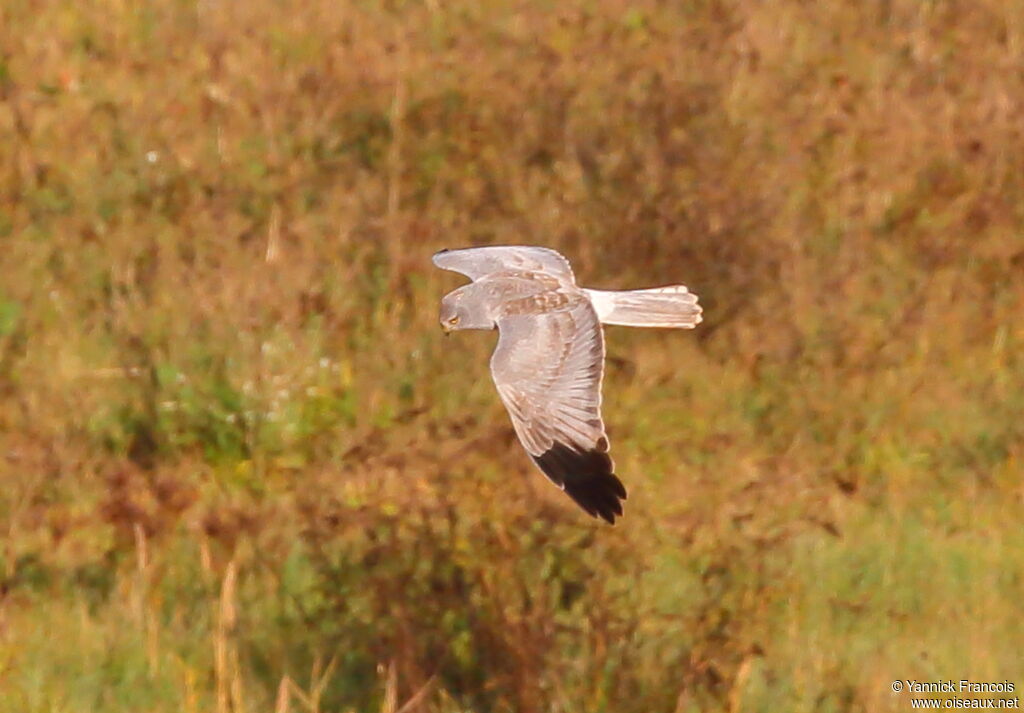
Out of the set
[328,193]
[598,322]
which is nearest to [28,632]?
[598,322]

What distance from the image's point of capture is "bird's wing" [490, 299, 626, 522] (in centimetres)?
417

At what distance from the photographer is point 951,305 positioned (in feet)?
21.1

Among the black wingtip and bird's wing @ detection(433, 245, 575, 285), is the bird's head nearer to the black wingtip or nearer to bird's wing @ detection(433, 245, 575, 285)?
bird's wing @ detection(433, 245, 575, 285)

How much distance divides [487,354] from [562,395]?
1321 millimetres

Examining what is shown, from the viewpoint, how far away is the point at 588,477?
164 inches

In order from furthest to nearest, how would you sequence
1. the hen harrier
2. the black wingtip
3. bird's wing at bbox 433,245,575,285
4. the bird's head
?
Answer: bird's wing at bbox 433,245,575,285 < the bird's head < the hen harrier < the black wingtip

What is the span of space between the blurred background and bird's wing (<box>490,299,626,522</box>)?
0.16 m

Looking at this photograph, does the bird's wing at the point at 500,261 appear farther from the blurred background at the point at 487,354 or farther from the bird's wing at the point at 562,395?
the bird's wing at the point at 562,395

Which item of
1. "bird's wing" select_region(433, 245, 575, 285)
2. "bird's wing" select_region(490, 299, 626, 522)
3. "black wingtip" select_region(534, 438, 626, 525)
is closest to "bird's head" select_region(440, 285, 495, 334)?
"bird's wing" select_region(490, 299, 626, 522)

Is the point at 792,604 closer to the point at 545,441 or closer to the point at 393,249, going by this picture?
the point at 545,441

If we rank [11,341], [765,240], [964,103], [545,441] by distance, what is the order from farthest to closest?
[964,103], [765,240], [11,341], [545,441]

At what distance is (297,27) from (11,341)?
2.36 metres

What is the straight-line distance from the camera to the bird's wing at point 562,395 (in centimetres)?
417

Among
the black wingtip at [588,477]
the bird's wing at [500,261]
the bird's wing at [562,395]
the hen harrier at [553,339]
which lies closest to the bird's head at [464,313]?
the hen harrier at [553,339]
